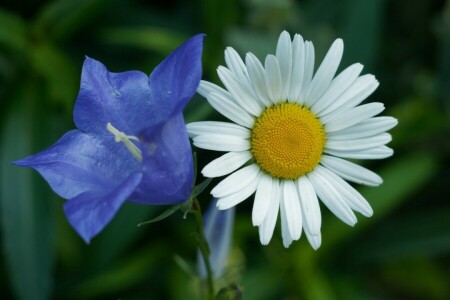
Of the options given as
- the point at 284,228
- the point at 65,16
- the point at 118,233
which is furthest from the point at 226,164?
the point at 65,16

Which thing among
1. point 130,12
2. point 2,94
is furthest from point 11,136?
point 130,12

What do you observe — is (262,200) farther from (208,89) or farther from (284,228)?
(208,89)

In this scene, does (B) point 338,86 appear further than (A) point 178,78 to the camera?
Yes

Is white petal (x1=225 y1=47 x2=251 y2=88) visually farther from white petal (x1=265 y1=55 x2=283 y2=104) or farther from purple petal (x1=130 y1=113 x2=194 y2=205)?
purple petal (x1=130 y1=113 x2=194 y2=205)

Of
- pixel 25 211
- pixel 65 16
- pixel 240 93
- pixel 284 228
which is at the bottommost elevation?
pixel 25 211

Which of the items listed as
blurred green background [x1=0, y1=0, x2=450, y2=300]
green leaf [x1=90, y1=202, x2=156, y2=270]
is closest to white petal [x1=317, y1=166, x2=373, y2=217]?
blurred green background [x1=0, y1=0, x2=450, y2=300]

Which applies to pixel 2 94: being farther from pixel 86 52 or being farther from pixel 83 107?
pixel 83 107
